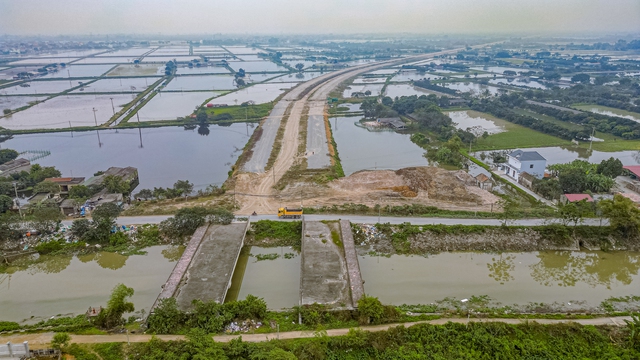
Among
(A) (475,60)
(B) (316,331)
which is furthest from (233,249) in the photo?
(A) (475,60)

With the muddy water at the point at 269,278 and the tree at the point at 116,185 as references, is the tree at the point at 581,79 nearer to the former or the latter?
the muddy water at the point at 269,278

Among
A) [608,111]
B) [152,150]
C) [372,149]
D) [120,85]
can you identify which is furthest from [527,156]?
[120,85]

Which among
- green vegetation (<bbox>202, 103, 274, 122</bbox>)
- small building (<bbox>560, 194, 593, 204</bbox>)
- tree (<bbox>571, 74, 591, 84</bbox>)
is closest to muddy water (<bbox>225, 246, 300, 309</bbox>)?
small building (<bbox>560, 194, 593, 204</bbox>)

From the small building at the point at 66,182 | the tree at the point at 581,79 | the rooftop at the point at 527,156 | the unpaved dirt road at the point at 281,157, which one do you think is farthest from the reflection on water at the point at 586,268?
the tree at the point at 581,79

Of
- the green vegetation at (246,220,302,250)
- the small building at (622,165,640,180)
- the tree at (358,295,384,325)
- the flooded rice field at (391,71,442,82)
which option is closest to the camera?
the tree at (358,295,384,325)

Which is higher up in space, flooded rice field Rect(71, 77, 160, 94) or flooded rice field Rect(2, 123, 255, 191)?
flooded rice field Rect(71, 77, 160, 94)

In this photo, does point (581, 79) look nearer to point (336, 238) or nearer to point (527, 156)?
point (527, 156)

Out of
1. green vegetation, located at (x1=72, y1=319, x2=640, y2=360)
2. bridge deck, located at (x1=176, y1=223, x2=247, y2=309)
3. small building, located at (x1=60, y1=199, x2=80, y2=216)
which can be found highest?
small building, located at (x1=60, y1=199, x2=80, y2=216)

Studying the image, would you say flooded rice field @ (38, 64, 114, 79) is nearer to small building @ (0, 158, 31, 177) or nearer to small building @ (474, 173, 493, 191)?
small building @ (0, 158, 31, 177)
